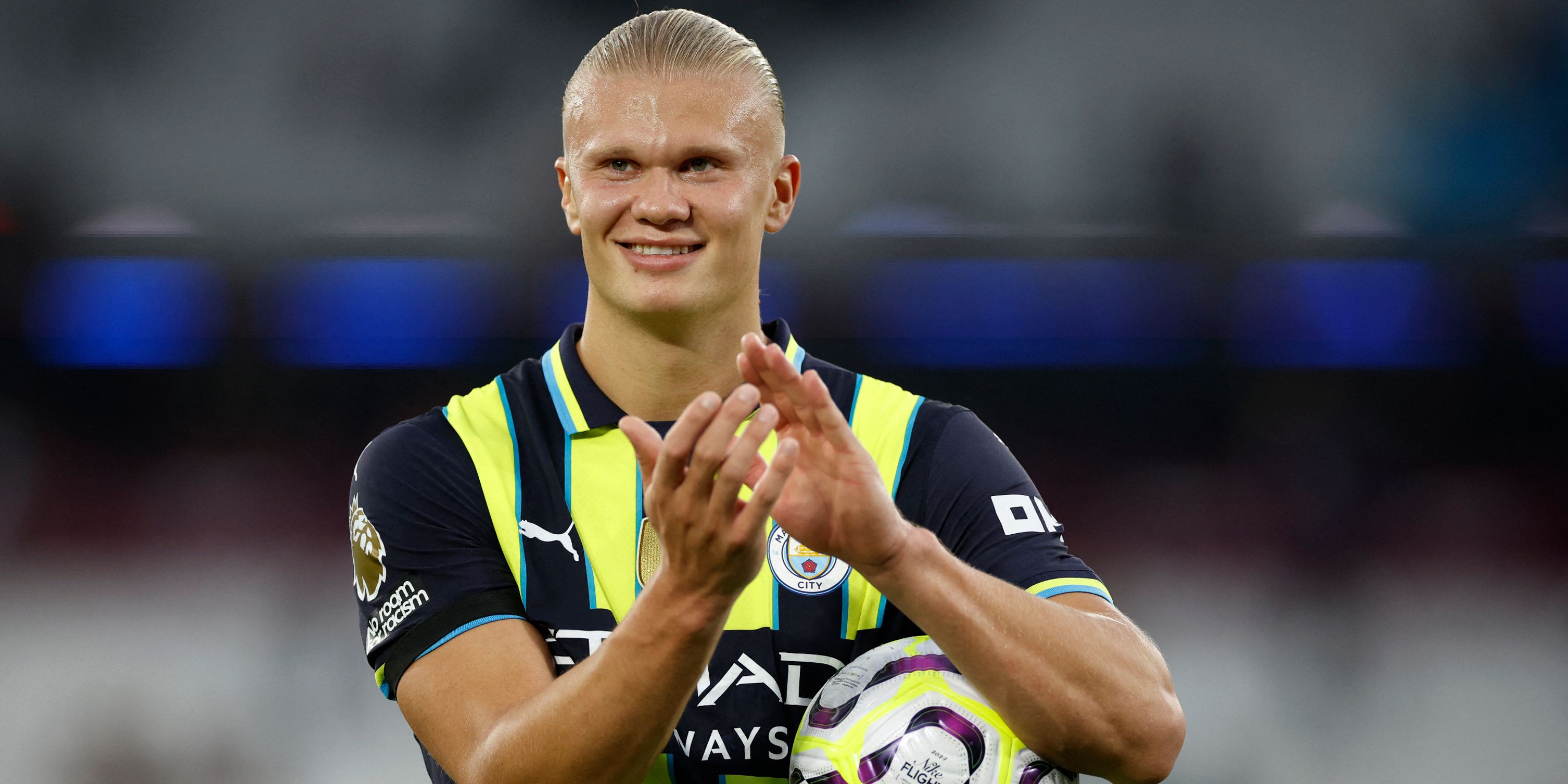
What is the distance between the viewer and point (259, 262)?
4832mm

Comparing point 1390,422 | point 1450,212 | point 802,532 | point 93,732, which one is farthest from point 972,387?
point 802,532

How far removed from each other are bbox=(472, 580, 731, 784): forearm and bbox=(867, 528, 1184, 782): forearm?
9.0 inches

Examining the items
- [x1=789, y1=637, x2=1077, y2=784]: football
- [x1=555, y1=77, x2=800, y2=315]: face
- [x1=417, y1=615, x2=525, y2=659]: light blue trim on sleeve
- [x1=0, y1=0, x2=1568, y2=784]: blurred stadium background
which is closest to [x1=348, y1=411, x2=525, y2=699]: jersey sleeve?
[x1=417, y1=615, x2=525, y2=659]: light blue trim on sleeve

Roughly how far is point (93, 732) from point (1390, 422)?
4.58 meters

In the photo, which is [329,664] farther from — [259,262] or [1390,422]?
[1390,422]

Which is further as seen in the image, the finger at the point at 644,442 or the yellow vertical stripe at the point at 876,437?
the yellow vertical stripe at the point at 876,437

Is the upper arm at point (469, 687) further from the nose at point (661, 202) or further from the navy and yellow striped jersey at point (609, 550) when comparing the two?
the nose at point (661, 202)

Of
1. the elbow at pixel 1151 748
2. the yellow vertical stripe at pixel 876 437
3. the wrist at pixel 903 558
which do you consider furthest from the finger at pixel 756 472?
the elbow at pixel 1151 748

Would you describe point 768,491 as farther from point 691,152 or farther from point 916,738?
point 691,152

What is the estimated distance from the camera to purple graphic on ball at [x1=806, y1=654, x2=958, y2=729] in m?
1.63

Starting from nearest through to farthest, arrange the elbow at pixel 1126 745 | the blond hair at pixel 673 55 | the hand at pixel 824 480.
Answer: the hand at pixel 824 480
the elbow at pixel 1126 745
the blond hair at pixel 673 55

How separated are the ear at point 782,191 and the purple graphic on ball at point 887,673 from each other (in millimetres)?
708

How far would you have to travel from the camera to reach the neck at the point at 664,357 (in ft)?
6.14

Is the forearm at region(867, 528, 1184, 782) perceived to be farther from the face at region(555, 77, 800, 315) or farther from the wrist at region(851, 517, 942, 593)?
the face at region(555, 77, 800, 315)
